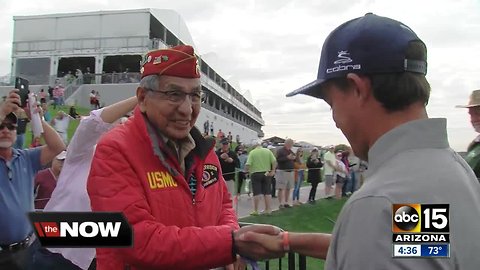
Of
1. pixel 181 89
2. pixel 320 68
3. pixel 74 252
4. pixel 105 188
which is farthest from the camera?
pixel 74 252

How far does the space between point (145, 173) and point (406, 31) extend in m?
1.17

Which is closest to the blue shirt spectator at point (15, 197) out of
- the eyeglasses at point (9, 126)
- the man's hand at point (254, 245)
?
the eyeglasses at point (9, 126)

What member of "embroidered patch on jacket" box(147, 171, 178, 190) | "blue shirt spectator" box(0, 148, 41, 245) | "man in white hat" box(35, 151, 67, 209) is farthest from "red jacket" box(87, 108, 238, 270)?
"man in white hat" box(35, 151, 67, 209)

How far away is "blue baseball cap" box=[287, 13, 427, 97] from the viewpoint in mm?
1220

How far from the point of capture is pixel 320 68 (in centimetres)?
139

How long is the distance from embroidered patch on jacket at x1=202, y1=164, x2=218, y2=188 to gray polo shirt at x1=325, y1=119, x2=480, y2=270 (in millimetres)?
1120

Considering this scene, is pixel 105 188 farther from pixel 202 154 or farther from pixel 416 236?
pixel 416 236

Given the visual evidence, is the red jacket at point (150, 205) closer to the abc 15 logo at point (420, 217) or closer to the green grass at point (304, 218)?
the abc 15 logo at point (420, 217)

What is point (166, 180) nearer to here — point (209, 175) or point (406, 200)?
point (209, 175)

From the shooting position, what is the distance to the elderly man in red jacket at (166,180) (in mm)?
1775

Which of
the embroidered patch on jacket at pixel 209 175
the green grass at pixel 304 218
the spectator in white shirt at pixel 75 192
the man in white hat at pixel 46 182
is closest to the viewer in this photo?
the embroidered patch on jacket at pixel 209 175

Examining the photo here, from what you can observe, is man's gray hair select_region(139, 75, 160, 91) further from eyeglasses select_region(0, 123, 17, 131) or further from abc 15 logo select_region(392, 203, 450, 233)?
eyeglasses select_region(0, 123, 17, 131)

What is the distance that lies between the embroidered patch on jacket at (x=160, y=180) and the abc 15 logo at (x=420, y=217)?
3.66 ft

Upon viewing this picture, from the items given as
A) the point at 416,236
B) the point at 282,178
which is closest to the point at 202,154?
the point at 416,236
